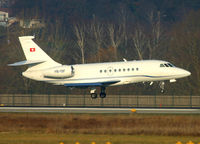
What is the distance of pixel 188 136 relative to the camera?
39.5 m

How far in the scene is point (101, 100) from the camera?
6059 cm

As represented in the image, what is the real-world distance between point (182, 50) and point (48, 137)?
117ft

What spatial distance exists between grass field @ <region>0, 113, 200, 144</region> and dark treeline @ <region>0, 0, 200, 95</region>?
1710 cm

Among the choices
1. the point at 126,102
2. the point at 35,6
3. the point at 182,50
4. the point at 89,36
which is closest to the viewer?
the point at 126,102

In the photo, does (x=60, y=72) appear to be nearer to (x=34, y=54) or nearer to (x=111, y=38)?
(x=34, y=54)

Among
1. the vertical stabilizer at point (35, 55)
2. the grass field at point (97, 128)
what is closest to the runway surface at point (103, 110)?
the grass field at point (97, 128)

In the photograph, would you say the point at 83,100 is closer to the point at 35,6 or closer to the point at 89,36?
the point at 89,36

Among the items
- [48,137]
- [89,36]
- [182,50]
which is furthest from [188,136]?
[89,36]

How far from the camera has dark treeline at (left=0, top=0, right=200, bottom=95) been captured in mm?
68312

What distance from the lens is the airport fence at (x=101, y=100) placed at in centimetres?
5750

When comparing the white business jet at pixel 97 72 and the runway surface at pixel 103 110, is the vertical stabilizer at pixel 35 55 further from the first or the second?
the runway surface at pixel 103 110

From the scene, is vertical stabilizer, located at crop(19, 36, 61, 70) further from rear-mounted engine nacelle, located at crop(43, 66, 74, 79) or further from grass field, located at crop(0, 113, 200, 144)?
A: grass field, located at crop(0, 113, 200, 144)

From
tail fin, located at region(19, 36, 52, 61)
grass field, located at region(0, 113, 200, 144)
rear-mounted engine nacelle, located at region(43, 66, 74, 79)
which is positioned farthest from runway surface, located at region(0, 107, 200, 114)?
tail fin, located at region(19, 36, 52, 61)

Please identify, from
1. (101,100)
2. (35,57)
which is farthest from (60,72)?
(101,100)
